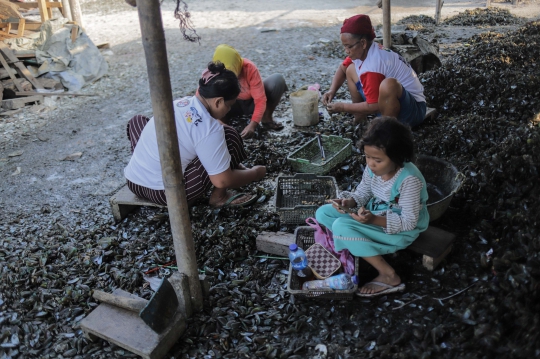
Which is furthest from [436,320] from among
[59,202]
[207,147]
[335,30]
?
[335,30]

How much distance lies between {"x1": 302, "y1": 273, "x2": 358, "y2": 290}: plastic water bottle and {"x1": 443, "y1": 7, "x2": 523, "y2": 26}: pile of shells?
8.69m

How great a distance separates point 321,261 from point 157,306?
102cm

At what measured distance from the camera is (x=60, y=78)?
744cm

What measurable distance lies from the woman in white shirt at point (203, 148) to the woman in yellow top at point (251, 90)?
1.10 metres

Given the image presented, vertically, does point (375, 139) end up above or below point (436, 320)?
above

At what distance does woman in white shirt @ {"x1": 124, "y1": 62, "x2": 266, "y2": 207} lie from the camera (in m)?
3.17

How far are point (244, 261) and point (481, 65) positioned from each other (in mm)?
4018

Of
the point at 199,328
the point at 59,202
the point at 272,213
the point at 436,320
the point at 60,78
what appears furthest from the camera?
the point at 60,78

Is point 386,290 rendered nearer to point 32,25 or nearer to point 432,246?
point 432,246

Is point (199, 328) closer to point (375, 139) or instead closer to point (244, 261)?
point (244, 261)

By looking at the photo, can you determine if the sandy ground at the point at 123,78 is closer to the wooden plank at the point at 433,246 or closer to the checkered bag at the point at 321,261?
the checkered bag at the point at 321,261

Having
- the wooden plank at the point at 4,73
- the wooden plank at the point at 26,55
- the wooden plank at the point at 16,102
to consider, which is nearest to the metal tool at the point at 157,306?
the wooden plank at the point at 16,102

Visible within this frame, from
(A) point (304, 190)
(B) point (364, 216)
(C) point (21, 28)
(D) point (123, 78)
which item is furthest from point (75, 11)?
(B) point (364, 216)

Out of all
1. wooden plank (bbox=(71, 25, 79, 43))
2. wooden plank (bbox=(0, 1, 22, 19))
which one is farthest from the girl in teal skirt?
wooden plank (bbox=(0, 1, 22, 19))
